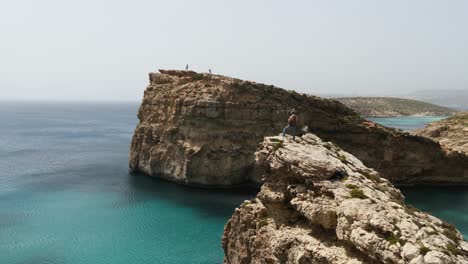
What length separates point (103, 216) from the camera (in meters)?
42.7

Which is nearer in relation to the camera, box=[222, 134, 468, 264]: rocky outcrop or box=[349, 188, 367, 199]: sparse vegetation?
box=[222, 134, 468, 264]: rocky outcrop

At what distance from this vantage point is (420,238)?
13.8 m

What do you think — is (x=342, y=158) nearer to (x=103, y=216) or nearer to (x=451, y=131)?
(x=103, y=216)

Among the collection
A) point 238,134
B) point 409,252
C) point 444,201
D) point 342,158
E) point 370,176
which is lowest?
point 444,201

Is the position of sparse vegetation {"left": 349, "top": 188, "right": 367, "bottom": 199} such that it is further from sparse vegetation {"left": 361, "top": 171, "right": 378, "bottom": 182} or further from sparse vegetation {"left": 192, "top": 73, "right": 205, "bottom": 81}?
sparse vegetation {"left": 192, "top": 73, "right": 205, "bottom": 81}

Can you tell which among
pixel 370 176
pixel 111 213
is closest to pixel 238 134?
pixel 111 213

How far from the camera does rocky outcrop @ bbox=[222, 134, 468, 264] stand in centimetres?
1409

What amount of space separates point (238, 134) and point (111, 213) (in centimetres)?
2038

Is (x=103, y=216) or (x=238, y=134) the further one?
(x=238, y=134)

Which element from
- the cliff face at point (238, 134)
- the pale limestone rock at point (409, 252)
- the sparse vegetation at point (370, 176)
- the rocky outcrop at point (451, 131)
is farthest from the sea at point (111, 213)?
the rocky outcrop at point (451, 131)

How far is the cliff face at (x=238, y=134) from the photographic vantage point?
175 feet

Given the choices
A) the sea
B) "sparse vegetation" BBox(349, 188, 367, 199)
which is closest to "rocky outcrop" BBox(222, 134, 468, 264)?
"sparse vegetation" BBox(349, 188, 367, 199)

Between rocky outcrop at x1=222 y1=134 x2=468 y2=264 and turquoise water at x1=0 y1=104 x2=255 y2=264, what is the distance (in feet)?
38.2

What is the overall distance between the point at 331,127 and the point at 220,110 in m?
17.2
